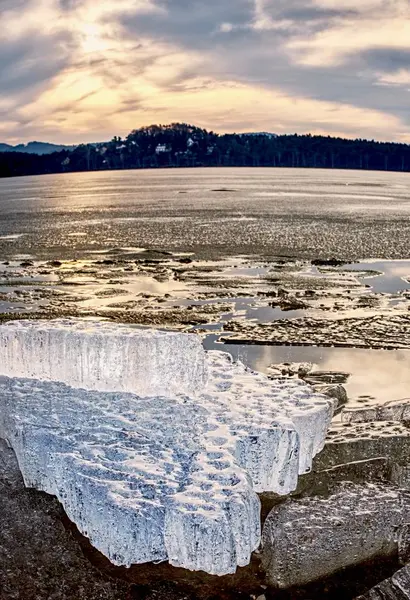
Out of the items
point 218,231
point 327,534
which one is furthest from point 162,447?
point 218,231

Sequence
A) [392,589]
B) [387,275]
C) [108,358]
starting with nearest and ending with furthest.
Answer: [392,589], [108,358], [387,275]

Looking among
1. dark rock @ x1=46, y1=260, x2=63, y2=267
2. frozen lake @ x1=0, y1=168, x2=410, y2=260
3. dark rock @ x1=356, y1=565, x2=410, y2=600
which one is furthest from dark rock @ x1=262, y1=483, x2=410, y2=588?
frozen lake @ x1=0, y1=168, x2=410, y2=260

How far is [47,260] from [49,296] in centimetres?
759

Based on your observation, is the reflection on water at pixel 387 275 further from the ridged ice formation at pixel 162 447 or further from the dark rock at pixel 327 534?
the dark rock at pixel 327 534

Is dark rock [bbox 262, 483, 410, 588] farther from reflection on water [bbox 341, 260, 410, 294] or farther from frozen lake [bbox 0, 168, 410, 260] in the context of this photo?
frozen lake [bbox 0, 168, 410, 260]

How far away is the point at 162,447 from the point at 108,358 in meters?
2.62

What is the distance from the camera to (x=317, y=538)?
22.5 ft

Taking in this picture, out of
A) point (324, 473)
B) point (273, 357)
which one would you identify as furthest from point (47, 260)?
point (324, 473)

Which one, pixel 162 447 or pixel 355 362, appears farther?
pixel 355 362

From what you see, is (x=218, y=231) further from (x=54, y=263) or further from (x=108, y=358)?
(x=108, y=358)

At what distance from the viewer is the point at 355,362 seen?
43.4 feet

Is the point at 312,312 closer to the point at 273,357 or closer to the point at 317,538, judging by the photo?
the point at 273,357

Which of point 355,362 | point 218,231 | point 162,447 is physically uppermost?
point 218,231

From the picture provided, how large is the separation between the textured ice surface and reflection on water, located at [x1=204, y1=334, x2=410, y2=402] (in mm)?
3028
